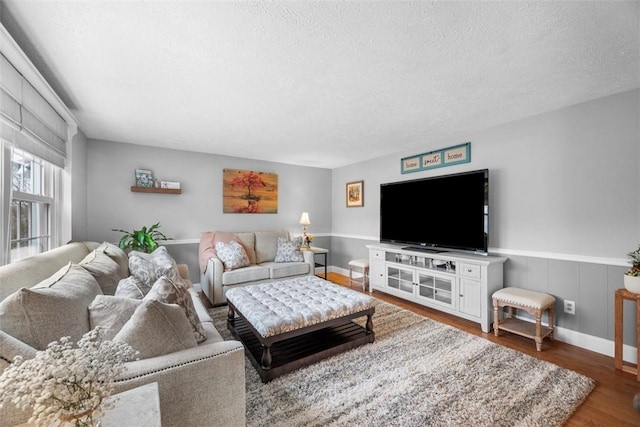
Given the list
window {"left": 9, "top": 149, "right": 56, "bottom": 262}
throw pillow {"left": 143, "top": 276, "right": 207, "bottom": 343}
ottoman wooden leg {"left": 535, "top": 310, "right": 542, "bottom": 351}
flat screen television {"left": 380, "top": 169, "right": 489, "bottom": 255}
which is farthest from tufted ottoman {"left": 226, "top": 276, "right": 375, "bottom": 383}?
window {"left": 9, "top": 149, "right": 56, "bottom": 262}

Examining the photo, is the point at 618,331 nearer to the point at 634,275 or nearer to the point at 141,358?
the point at 634,275

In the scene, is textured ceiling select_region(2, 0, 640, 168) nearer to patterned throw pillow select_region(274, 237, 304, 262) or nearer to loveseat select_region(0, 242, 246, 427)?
loveseat select_region(0, 242, 246, 427)

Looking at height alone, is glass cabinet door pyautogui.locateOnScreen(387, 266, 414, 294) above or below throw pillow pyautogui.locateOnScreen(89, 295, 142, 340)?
below

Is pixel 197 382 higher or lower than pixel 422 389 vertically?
higher

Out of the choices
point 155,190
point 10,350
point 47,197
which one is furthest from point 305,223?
point 10,350

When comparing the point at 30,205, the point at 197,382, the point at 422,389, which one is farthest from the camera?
the point at 30,205

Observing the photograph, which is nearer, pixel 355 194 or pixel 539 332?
pixel 539 332

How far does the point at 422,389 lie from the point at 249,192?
385cm

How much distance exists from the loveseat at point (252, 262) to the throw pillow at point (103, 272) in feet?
5.52

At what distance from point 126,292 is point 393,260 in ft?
10.7

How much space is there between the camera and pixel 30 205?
226cm

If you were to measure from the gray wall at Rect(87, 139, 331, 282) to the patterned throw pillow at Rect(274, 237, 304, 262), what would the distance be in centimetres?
76

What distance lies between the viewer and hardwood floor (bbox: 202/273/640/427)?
5.32ft

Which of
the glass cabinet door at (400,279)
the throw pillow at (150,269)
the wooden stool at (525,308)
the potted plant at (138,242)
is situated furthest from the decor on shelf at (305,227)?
the wooden stool at (525,308)
